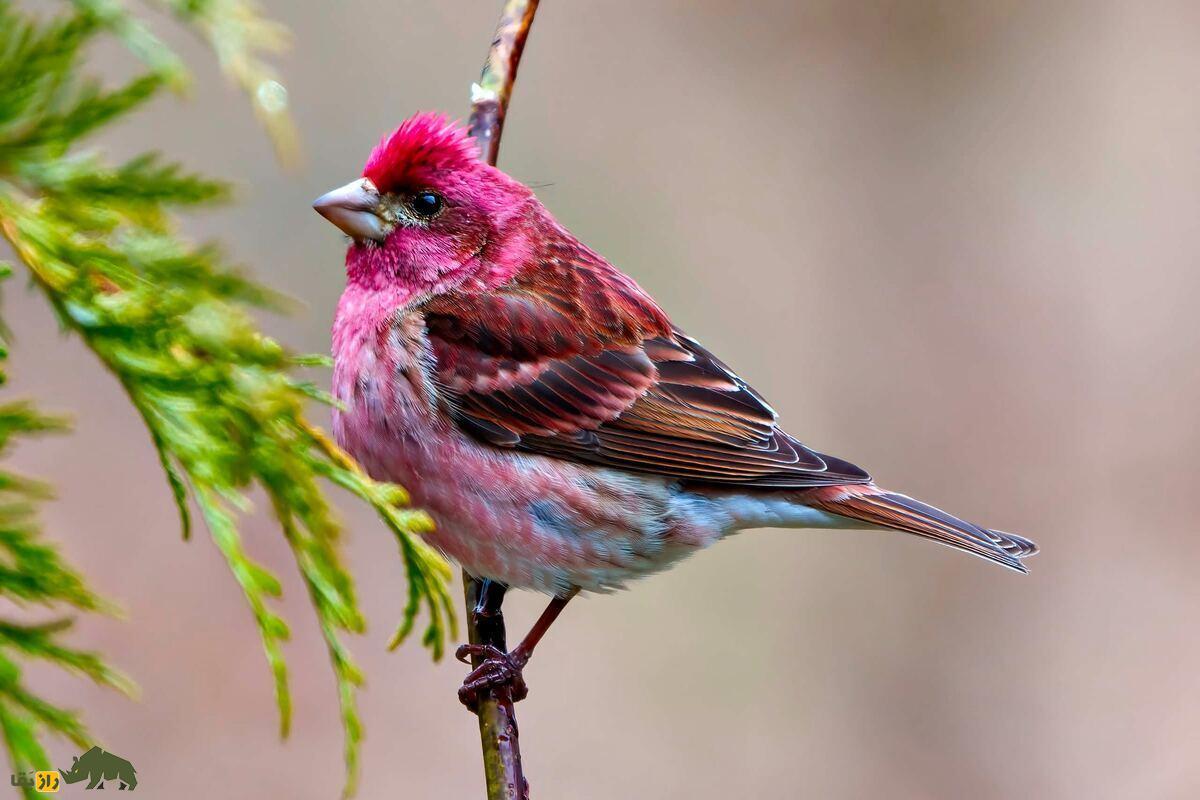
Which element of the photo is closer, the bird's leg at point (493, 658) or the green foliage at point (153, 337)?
the green foliage at point (153, 337)

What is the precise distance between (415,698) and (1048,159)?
233 inches

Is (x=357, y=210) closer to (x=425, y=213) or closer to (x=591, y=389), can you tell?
(x=425, y=213)

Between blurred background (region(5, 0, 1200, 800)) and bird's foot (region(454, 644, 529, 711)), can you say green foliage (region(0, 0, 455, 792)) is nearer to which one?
bird's foot (region(454, 644, 529, 711))

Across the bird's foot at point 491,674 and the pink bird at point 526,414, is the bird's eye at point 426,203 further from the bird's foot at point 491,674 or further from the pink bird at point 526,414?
the bird's foot at point 491,674

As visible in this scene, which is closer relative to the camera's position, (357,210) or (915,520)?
(357,210)

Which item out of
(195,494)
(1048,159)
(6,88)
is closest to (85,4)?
(6,88)

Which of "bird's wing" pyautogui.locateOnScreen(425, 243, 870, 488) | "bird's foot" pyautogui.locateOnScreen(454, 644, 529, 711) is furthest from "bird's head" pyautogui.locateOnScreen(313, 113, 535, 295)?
"bird's foot" pyautogui.locateOnScreen(454, 644, 529, 711)

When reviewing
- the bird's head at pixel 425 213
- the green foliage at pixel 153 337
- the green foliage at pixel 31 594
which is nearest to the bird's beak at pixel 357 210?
the bird's head at pixel 425 213

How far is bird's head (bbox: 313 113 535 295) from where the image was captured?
416 centimetres

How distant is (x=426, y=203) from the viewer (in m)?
4.24

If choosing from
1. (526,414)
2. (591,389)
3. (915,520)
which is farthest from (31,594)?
(915,520)

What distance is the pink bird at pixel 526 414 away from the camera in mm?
4008

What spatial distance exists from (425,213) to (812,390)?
Answer: 200 inches

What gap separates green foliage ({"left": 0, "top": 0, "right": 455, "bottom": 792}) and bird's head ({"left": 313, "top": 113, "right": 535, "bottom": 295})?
2263mm
